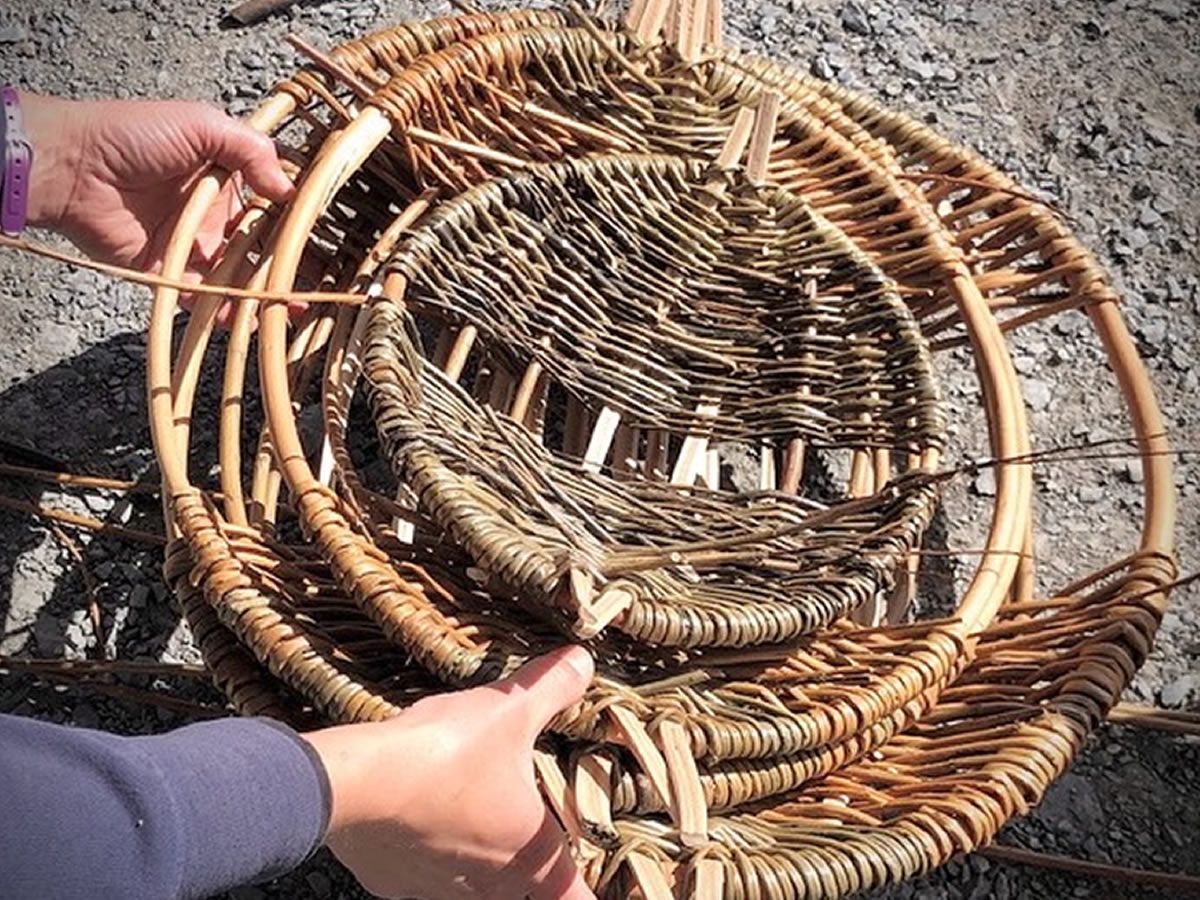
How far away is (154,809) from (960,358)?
117 cm

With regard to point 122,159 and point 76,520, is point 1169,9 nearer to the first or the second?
point 122,159

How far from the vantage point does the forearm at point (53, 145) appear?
1215 mm

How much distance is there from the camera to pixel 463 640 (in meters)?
0.97

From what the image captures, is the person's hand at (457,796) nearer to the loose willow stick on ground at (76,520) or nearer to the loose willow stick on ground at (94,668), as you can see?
the loose willow stick on ground at (94,668)

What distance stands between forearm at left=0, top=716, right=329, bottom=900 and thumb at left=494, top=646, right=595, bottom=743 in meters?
0.14

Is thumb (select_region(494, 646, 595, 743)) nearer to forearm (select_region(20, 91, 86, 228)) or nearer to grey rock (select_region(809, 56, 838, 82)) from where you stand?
forearm (select_region(20, 91, 86, 228))

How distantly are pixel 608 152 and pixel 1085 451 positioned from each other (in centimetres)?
60

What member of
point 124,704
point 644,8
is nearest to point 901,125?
point 644,8

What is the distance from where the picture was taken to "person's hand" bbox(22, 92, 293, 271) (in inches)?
47.4

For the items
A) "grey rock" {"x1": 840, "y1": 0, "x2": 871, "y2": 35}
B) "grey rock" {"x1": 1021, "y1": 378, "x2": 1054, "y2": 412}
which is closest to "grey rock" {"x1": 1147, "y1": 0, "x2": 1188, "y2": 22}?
"grey rock" {"x1": 840, "y1": 0, "x2": 871, "y2": 35}

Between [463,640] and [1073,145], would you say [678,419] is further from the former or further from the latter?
[1073,145]

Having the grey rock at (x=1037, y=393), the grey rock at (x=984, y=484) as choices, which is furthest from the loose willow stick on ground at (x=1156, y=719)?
the grey rock at (x=1037, y=393)

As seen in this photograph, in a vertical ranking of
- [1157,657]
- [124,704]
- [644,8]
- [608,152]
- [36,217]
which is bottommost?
[124,704]

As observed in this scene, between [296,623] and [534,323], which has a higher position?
[534,323]
